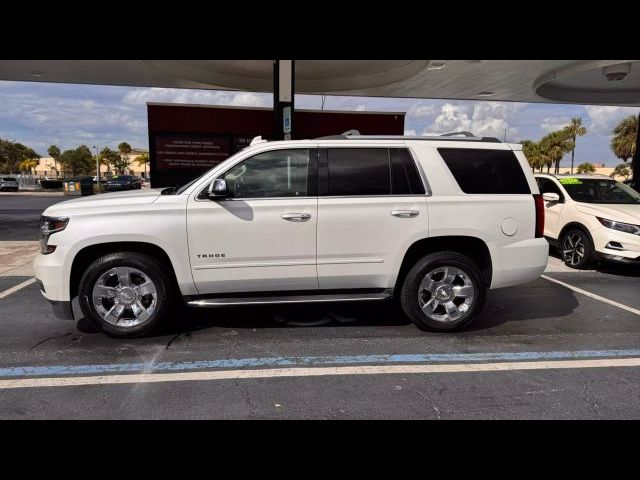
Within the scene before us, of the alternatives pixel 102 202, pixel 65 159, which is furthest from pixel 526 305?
pixel 65 159

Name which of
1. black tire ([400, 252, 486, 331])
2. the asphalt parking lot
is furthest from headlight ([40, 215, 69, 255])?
black tire ([400, 252, 486, 331])

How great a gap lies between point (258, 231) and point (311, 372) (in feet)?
4.54

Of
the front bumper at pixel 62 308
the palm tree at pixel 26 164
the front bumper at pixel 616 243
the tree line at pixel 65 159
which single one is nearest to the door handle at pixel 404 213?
the front bumper at pixel 62 308

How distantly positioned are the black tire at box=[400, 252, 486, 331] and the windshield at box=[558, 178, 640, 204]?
473cm

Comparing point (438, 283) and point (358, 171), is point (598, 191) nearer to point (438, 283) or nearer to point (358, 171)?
point (438, 283)

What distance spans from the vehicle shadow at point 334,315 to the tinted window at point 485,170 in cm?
148

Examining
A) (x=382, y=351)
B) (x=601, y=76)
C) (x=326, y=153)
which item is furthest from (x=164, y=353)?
(x=601, y=76)

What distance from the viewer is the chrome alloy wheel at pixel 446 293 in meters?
4.51

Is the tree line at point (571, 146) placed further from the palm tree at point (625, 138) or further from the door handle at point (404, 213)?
the door handle at point (404, 213)

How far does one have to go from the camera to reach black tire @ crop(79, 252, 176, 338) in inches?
163

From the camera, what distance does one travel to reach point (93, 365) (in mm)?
3760
